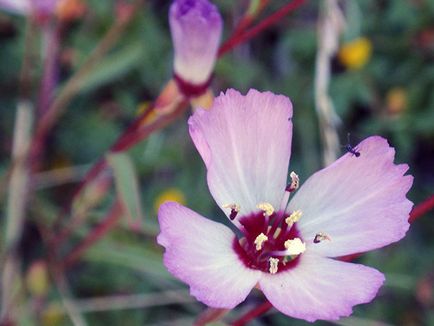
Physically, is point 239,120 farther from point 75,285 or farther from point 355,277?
point 75,285

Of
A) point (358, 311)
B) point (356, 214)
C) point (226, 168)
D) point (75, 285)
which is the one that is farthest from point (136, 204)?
point (358, 311)

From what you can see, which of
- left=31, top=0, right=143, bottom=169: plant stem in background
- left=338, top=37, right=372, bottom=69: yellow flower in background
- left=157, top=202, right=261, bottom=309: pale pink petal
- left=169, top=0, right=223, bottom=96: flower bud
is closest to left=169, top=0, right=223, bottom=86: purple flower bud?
left=169, top=0, right=223, bottom=96: flower bud

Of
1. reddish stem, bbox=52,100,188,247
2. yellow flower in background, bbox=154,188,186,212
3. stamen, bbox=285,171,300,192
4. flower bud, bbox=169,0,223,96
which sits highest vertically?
flower bud, bbox=169,0,223,96

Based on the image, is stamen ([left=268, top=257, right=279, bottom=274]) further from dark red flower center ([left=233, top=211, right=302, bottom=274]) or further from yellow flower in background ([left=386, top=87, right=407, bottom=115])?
yellow flower in background ([left=386, top=87, right=407, bottom=115])

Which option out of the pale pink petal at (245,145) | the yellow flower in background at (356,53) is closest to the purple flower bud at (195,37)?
the pale pink petal at (245,145)

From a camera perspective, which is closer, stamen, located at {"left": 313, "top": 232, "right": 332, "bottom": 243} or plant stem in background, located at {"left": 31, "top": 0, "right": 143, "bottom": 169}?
stamen, located at {"left": 313, "top": 232, "right": 332, "bottom": 243}

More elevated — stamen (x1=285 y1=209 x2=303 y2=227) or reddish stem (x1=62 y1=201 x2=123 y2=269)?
reddish stem (x1=62 y1=201 x2=123 y2=269)

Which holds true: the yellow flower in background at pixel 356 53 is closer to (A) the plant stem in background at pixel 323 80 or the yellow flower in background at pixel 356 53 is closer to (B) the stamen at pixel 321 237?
(A) the plant stem in background at pixel 323 80

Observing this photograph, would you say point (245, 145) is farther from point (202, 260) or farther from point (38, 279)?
point (38, 279)
